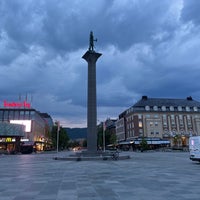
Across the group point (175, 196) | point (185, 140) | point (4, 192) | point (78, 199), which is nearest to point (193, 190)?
point (175, 196)

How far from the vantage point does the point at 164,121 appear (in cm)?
9181

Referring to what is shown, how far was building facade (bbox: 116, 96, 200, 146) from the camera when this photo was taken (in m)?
89.8

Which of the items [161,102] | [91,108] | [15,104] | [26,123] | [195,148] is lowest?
[195,148]

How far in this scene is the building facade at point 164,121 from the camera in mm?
89812

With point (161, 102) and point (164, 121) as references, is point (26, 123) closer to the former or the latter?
point (164, 121)

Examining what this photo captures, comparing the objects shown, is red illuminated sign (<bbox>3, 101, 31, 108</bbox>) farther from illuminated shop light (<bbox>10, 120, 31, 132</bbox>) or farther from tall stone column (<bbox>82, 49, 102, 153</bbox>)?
tall stone column (<bbox>82, 49, 102, 153</bbox>)

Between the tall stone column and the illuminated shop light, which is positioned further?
the illuminated shop light

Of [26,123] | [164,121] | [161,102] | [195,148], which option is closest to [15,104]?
[26,123]

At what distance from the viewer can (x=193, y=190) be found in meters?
9.81

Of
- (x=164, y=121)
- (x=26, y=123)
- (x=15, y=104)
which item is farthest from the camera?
(x=15, y=104)

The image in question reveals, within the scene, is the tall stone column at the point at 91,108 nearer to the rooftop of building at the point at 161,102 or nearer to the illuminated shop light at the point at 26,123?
the rooftop of building at the point at 161,102

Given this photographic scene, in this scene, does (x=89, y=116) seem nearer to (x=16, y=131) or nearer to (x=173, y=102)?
(x=16, y=131)

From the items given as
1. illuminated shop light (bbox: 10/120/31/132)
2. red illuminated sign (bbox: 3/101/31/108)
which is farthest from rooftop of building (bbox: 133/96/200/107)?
red illuminated sign (bbox: 3/101/31/108)

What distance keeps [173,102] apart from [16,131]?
67.6m
